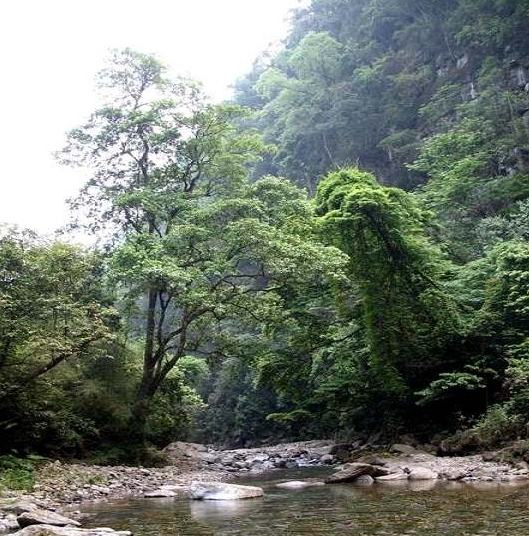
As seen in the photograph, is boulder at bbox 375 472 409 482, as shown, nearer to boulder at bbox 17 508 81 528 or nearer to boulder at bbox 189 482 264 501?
boulder at bbox 189 482 264 501

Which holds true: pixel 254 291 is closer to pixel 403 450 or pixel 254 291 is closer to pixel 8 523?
Result: pixel 403 450

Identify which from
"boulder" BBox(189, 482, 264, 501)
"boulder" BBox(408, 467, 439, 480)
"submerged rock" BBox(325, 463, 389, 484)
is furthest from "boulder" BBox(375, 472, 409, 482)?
"boulder" BBox(189, 482, 264, 501)

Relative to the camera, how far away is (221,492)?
1269 centimetres

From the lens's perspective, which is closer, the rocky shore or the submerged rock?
the rocky shore

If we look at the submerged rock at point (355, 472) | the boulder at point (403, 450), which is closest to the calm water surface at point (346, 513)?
the submerged rock at point (355, 472)

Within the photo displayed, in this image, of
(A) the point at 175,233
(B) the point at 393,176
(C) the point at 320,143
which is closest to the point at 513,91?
(B) the point at 393,176

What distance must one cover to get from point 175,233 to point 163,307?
312 cm

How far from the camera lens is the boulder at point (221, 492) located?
12.5 m

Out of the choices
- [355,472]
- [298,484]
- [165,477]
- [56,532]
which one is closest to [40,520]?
[56,532]

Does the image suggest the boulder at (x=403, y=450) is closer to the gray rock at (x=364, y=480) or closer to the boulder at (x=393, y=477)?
the boulder at (x=393, y=477)

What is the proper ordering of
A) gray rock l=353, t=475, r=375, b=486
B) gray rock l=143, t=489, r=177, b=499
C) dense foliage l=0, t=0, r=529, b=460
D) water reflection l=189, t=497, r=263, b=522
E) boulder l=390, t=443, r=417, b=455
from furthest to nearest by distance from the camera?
boulder l=390, t=443, r=417, b=455 → dense foliage l=0, t=0, r=529, b=460 → gray rock l=353, t=475, r=375, b=486 → gray rock l=143, t=489, r=177, b=499 → water reflection l=189, t=497, r=263, b=522

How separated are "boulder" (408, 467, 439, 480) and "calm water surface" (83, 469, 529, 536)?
1051mm

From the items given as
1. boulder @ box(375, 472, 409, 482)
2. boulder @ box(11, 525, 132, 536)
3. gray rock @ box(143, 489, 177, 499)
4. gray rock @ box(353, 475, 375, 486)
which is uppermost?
boulder @ box(11, 525, 132, 536)

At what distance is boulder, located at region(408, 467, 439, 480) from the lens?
14109mm
